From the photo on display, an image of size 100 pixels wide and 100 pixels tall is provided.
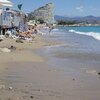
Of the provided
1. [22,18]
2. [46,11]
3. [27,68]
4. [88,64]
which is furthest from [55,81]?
[46,11]

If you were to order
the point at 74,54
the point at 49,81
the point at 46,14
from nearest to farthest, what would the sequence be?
the point at 49,81, the point at 74,54, the point at 46,14

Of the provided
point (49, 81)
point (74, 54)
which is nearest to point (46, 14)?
point (74, 54)

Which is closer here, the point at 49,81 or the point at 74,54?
the point at 49,81

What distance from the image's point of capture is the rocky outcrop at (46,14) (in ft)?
570

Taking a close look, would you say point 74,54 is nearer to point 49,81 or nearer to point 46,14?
point 49,81

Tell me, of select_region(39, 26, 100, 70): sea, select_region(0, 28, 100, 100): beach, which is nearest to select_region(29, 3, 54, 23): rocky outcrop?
select_region(39, 26, 100, 70): sea

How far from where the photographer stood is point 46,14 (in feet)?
582

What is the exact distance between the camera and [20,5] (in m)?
49.6

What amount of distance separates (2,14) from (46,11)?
147692 millimetres

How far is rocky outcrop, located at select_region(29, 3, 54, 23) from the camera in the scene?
17362 cm

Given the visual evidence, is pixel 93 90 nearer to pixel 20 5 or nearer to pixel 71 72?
pixel 71 72

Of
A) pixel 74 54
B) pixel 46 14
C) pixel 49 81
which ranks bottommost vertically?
pixel 46 14

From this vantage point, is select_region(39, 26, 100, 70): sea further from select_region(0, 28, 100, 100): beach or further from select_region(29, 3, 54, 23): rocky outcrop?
select_region(29, 3, 54, 23): rocky outcrop

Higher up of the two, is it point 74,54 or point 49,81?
point 49,81
